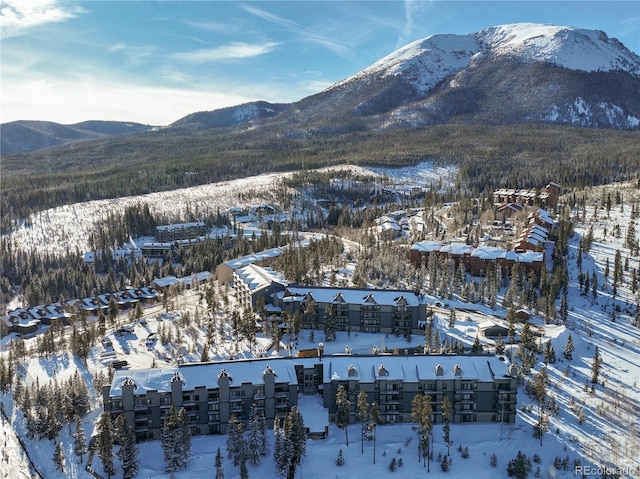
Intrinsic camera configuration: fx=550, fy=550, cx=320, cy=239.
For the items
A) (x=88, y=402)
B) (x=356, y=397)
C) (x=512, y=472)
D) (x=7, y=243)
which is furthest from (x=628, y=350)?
(x=7, y=243)

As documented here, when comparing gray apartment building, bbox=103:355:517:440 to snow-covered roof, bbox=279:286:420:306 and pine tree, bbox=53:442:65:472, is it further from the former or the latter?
snow-covered roof, bbox=279:286:420:306

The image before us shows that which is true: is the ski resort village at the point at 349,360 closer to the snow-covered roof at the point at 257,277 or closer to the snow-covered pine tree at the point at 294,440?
the snow-covered pine tree at the point at 294,440

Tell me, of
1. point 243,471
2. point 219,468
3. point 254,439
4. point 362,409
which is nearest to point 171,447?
point 219,468

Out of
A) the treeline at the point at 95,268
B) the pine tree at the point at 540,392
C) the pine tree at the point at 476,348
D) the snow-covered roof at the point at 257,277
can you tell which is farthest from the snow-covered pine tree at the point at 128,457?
the treeline at the point at 95,268

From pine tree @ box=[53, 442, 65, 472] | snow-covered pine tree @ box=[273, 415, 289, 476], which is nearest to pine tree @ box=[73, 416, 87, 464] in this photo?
pine tree @ box=[53, 442, 65, 472]

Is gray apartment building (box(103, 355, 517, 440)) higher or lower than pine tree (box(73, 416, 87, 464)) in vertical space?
higher

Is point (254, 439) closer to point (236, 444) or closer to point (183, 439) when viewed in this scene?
point (236, 444)
